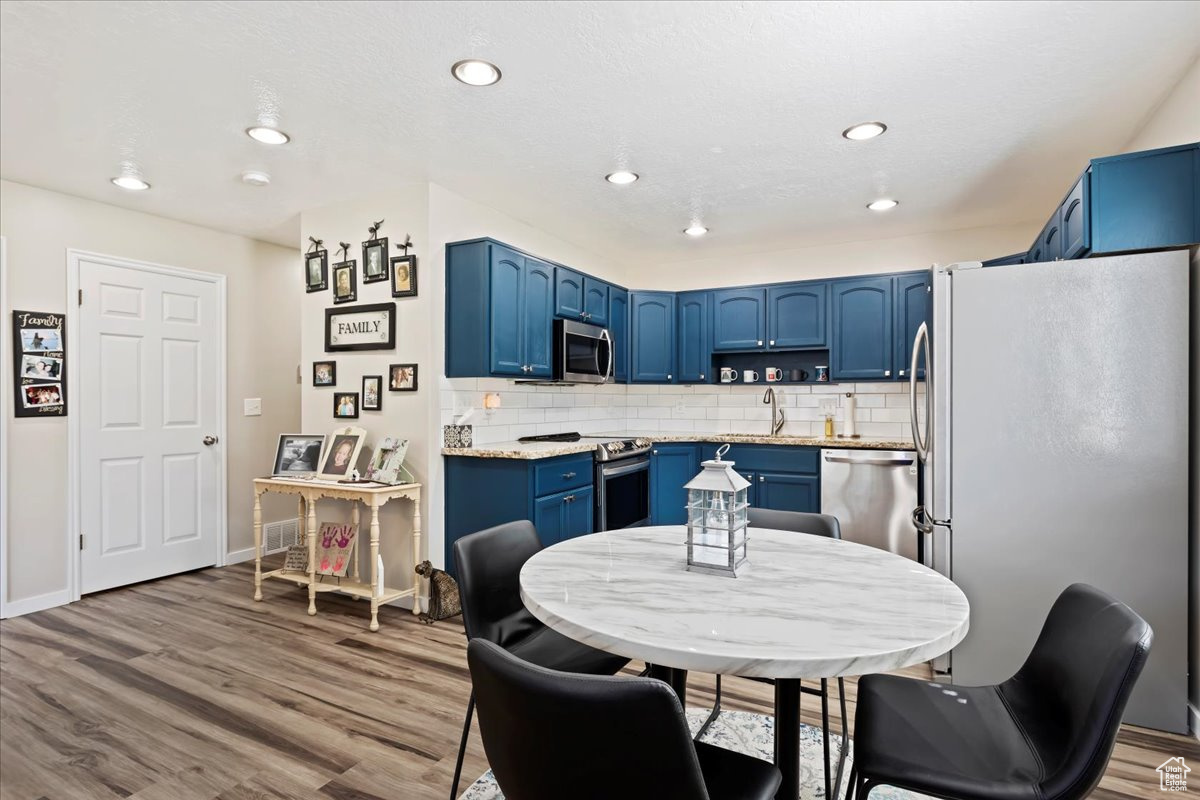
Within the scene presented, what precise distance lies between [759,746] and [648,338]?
3.66 meters

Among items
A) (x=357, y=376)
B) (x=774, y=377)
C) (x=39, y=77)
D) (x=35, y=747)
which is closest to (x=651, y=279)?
(x=774, y=377)

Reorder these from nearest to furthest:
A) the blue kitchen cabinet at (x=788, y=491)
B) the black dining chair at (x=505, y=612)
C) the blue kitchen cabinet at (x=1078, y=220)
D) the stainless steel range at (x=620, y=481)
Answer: the black dining chair at (x=505, y=612) < the blue kitchen cabinet at (x=1078, y=220) < the stainless steel range at (x=620, y=481) < the blue kitchen cabinet at (x=788, y=491)

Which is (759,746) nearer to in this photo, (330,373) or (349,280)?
(330,373)

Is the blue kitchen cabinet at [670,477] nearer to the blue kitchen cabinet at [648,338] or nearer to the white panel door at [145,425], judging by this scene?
the blue kitchen cabinet at [648,338]

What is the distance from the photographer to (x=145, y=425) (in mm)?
4195

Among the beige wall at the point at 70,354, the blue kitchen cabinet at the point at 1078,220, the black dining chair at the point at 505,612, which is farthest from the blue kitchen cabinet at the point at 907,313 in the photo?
the beige wall at the point at 70,354

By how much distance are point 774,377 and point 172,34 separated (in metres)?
4.27

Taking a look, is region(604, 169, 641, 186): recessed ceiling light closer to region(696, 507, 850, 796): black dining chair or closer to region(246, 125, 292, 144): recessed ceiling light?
region(246, 125, 292, 144): recessed ceiling light

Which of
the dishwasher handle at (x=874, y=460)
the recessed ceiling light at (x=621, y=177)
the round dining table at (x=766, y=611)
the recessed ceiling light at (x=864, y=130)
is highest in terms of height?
the recessed ceiling light at (x=621, y=177)

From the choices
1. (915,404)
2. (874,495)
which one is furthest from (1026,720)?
(874,495)

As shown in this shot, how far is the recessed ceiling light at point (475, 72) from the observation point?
7.55 feet

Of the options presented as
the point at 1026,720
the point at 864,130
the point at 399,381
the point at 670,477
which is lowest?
the point at 1026,720

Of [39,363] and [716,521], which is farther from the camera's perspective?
[39,363]

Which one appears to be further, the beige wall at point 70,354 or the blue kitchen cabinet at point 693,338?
the blue kitchen cabinet at point 693,338
